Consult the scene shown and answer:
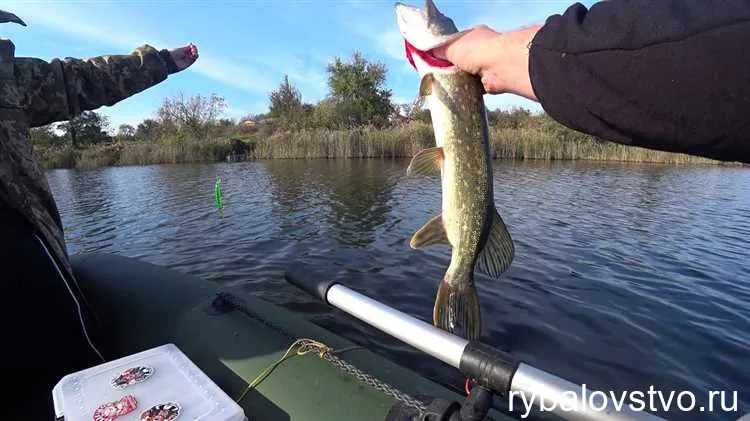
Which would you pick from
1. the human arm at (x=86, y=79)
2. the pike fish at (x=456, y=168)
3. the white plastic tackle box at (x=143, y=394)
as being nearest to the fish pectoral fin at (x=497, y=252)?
the pike fish at (x=456, y=168)

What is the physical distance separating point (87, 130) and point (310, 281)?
176 ft

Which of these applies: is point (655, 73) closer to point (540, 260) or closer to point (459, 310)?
point (459, 310)

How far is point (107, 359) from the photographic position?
2.49 m

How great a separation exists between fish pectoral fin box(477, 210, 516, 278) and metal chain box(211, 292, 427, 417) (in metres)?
0.70

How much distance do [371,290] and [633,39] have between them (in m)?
5.20

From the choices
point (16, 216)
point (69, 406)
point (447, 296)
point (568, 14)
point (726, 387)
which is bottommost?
point (726, 387)

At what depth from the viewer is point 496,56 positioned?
1278 mm

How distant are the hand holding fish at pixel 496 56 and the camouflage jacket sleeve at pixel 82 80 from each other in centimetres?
230

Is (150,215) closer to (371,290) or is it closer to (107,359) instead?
(371,290)

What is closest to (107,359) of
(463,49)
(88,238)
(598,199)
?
(463,49)

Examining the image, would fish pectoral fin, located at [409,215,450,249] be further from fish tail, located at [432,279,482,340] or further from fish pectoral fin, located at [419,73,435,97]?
fish pectoral fin, located at [419,73,435,97]

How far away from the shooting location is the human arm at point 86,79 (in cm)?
238

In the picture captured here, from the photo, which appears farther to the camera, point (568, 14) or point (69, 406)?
point (69, 406)

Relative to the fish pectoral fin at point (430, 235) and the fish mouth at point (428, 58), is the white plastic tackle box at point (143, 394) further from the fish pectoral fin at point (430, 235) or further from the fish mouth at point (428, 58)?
the fish mouth at point (428, 58)
